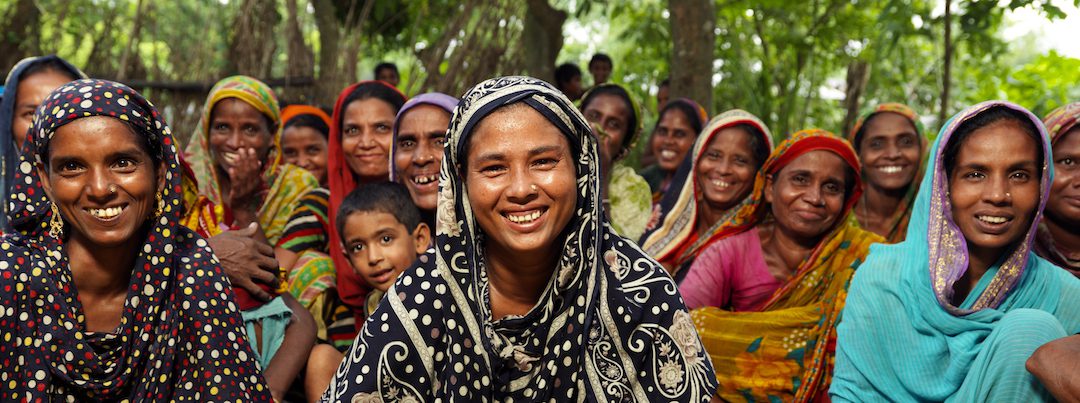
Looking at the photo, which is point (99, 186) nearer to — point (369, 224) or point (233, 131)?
point (369, 224)

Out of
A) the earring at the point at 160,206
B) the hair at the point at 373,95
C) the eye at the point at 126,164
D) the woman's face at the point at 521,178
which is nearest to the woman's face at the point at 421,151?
the hair at the point at 373,95

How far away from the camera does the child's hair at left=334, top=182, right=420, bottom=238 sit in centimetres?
377

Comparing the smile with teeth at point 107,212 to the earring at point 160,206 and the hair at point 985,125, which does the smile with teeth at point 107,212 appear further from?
the hair at point 985,125

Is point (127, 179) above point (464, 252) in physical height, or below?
above

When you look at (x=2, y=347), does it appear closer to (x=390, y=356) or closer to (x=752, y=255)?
(x=390, y=356)

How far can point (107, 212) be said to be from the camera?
2764 mm

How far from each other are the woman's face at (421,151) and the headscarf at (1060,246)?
2524mm

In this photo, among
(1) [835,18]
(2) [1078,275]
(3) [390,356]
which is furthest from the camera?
(1) [835,18]

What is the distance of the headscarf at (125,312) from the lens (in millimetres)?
2688

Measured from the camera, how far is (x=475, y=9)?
8.11 meters

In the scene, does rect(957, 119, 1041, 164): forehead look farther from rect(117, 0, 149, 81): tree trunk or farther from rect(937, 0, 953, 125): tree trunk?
rect(117, 0, 149, 81): tree trunk

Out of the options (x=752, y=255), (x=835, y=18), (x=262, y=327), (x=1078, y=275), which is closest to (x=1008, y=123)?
(x=1078, y=275)

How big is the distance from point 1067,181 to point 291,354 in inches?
123

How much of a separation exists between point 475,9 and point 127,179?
5609mm
